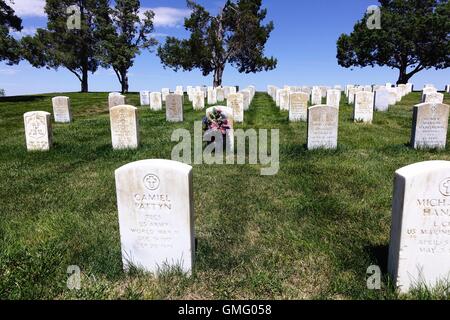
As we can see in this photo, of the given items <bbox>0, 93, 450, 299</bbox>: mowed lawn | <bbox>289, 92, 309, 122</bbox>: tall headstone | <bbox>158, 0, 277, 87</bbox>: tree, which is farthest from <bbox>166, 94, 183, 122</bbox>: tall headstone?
<bbox>158, 0, 277, 87</bbox>: tree

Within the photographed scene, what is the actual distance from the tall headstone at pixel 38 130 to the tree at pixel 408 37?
4058 centimetres

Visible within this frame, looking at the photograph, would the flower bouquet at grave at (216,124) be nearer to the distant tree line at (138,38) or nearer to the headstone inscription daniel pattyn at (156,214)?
the headstone inscription daniel pattyn at (156,214)

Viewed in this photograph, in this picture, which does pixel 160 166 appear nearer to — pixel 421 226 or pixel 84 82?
pixel 421 226

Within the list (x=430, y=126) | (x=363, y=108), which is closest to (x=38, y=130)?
(x=430, y=126)

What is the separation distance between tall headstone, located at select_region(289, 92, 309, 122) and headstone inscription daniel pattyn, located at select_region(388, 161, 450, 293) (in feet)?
35.4

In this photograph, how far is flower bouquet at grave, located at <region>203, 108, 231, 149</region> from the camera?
8703 millimetres

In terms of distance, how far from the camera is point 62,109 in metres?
15.9

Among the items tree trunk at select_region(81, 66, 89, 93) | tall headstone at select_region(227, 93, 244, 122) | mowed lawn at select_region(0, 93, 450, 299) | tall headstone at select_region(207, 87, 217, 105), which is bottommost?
mowed lawn at select_region(0, 93, 450, 299)

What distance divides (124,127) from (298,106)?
23.5 feet

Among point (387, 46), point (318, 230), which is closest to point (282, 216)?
point (318, 230)

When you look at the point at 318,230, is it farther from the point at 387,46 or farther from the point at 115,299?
the point at 387,46

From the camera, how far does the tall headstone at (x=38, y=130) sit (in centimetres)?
912

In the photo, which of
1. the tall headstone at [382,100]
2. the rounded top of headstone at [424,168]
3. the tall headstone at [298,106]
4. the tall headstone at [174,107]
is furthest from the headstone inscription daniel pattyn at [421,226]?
the tall headstone at [382,100]

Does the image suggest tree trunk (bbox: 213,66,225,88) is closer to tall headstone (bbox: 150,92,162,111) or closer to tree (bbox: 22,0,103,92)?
tree (bbox: 22,0,103,92)
